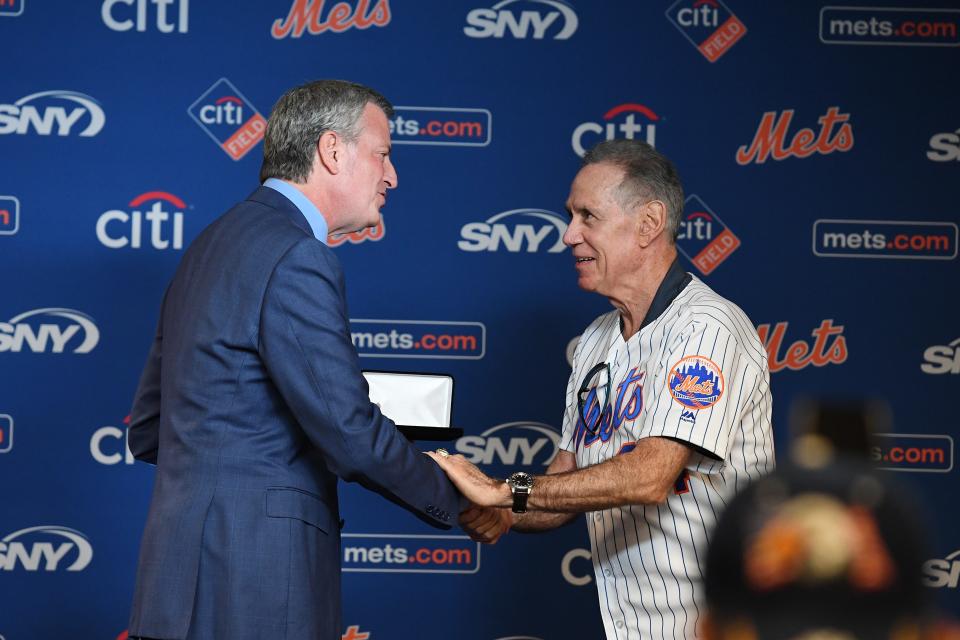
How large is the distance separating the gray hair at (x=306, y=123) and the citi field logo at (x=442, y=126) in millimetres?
1462

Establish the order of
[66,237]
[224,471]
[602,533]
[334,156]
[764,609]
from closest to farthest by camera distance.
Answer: [764,609] → [224,471] → [334,156] → [602,533] → [66,237]

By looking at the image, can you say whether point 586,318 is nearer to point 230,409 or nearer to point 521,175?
point 521,175

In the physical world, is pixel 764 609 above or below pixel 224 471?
below

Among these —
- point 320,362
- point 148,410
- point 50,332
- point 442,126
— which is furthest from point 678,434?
point 50,332

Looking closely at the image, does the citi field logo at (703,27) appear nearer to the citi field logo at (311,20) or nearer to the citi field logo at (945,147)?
the citi field logo at (945,147)

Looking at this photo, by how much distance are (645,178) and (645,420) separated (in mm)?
514

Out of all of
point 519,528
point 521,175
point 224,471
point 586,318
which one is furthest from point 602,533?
point 521,175

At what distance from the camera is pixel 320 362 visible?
65.5 inches

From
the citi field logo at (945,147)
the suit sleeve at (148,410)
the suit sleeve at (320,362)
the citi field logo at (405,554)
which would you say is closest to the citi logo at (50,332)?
the citi field logo at (405,554)

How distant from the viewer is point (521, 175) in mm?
3424

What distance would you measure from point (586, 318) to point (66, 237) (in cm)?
166

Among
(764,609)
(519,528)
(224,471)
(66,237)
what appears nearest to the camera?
(764,609)

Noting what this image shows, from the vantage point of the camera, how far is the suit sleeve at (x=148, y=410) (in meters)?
1.91

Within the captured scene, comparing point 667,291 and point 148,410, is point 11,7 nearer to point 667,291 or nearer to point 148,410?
point 148,410
